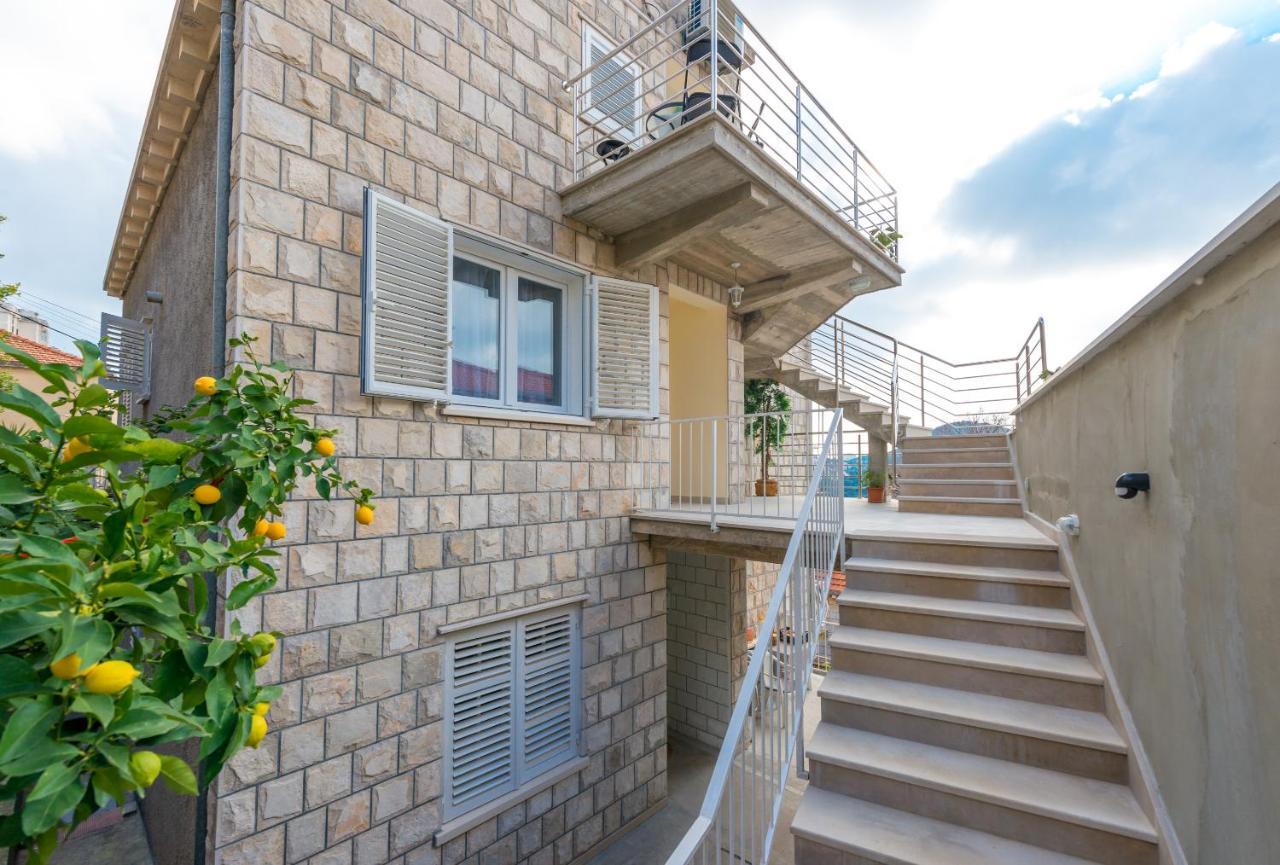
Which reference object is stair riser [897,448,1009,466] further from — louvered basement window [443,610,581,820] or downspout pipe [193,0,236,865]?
downspout pipe [193,0,236,865]

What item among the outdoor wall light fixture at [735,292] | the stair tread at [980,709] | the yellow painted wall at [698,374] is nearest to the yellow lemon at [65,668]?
the stair tread at [980,709]

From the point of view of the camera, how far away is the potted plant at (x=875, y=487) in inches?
276

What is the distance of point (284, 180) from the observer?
288 cm

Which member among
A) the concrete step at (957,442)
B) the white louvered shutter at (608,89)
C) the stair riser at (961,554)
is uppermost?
the white louvered shutter at (608,89)

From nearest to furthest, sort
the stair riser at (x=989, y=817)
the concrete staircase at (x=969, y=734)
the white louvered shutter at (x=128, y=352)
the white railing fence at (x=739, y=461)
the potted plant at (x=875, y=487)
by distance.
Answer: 1. the stair riser at (x=989, y=817)
2. the concrete staircase at (x=969, y=734)
3. the white railing fence at (x=739, y=461)
4. the white louvered shutter at (x=128, y=352)
5. the potted plant at (x=875, y=487)

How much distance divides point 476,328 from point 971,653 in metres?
3.61

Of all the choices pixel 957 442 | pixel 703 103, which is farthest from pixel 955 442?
pixel 703 103

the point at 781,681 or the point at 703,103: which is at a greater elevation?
the point at 703,103

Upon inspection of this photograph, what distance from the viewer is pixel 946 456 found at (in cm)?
604

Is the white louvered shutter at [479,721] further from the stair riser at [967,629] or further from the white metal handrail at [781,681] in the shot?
the stair riser at [967,629]

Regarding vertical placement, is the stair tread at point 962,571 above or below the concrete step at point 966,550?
below

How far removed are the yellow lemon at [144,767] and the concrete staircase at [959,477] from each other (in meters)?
5.69

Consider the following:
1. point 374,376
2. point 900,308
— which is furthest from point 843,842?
point 900,308

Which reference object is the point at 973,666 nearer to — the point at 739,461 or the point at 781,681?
the point at 781,681
